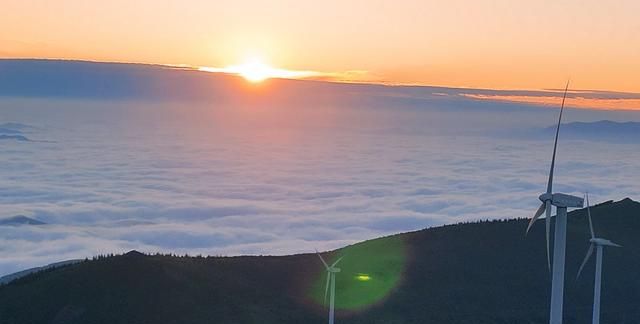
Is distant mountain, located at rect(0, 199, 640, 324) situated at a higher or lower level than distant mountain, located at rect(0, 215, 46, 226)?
lower

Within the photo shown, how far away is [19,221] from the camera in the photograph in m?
159

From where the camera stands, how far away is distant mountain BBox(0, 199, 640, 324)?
45.7m

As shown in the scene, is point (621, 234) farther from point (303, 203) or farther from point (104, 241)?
point (303, 203)

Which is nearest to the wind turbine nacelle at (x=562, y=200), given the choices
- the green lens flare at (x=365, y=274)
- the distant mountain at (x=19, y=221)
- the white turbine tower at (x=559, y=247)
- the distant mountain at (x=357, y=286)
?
the white turbine tower at (x=559, y=247)

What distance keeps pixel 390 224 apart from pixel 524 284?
108m

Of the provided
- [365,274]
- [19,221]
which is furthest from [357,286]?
[19,221]

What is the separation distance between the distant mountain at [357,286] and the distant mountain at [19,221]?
10605 cm

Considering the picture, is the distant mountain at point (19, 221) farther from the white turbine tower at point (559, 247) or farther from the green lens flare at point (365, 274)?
the white turbine tower at point (559, 247)

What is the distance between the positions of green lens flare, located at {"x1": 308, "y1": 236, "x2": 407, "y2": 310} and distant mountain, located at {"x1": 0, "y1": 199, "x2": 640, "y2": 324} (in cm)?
9

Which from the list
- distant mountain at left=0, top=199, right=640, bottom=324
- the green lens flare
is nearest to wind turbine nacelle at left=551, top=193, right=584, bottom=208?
distant mountain at left=0, top=199, right=640, bottom=324

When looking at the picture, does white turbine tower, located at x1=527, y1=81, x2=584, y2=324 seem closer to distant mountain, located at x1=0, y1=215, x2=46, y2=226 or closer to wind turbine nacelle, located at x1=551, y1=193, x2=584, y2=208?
wind turbine nacelle, located at x1=551, y1=193, x2=584, y2=208

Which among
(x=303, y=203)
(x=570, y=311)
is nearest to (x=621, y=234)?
A: (x=570, y=311)

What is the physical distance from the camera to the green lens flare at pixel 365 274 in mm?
51706

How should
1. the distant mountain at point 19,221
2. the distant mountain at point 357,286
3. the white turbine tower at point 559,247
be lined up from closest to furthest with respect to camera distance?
the white turbine tower at point 559,247, the distant mountain at point 357,286, the distant mountain at point 19,221
